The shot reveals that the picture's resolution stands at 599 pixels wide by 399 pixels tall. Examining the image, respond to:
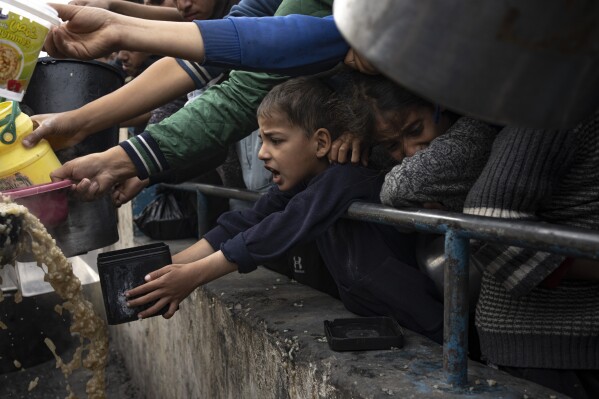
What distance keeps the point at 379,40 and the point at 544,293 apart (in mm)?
1064

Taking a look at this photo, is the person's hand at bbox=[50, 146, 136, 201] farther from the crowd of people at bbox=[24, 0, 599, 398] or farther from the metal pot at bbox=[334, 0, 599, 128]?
the metal pot at bbox=[334, 0, 599, 128]

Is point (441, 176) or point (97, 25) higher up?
point (97, 25)

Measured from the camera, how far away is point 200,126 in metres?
2.43

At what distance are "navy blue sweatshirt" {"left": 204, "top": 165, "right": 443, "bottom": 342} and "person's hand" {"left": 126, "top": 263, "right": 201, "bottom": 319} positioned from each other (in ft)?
0.47

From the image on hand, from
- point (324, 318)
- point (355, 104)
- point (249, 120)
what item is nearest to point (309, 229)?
point (324, 318)

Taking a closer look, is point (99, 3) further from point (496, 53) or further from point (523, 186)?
point (496, 53)

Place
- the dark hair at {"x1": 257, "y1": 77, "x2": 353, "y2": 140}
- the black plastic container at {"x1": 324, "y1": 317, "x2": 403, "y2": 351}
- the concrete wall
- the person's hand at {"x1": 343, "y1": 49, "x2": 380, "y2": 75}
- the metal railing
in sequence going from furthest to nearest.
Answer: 1. the dark hair at {"x1": 257, "y1": 77, "x2": 353, "y2": 140}
2. the person's hand at {"x1": 343, "y1": 49, "x2": 380, "y2": 75}
3. the black plastic container at {"x1": 324, "y1": 317, "x2": 403, "y2": 351}
4. the concrete wall
5. the metal railing

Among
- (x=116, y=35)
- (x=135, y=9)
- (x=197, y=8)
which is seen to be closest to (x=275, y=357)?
(x=116, y=35)

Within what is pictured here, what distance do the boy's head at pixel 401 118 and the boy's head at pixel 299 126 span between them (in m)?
0.20

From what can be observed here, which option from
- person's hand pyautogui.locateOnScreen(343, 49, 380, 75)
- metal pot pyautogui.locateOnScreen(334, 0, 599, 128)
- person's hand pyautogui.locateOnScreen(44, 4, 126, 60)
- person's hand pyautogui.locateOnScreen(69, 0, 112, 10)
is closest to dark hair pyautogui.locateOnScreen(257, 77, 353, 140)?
person's hand pyautogui.locateOnScreen(343, 49, 380, 75)

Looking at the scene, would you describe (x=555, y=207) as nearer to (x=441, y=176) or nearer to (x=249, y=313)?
(x=441, y=176)

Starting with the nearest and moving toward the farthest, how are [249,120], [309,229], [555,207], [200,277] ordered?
[555,207] < [309,229] < [200,277] < [249,120]

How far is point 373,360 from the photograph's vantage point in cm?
173

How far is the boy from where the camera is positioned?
6.61 feet
